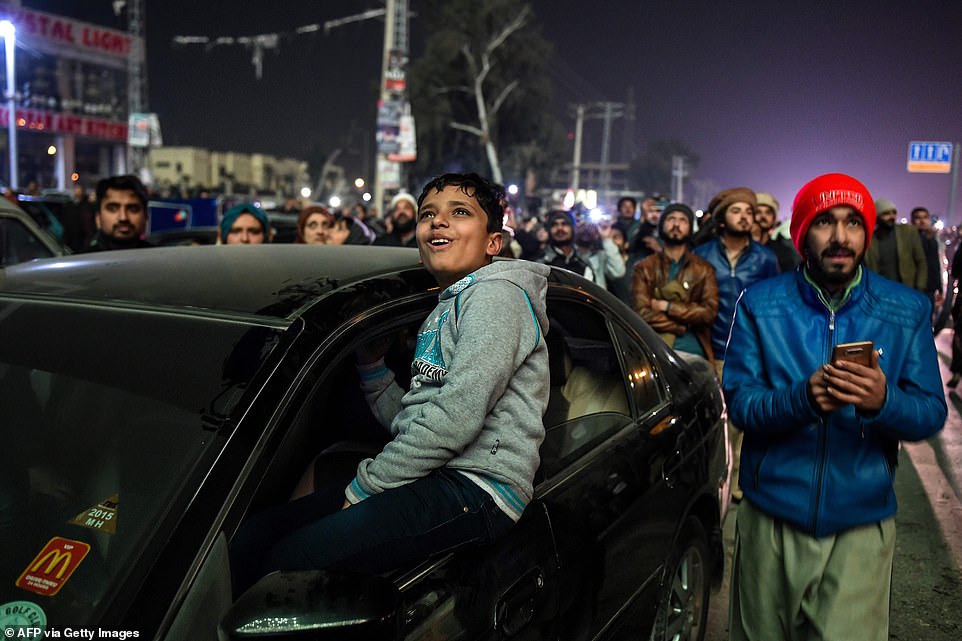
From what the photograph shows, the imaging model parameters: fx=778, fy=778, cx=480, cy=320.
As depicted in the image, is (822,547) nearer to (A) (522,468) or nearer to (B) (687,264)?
(A) (522,468)

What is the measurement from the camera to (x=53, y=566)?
4.89 ft

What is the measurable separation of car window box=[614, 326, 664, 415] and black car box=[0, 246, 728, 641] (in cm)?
1

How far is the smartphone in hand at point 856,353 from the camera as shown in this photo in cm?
191

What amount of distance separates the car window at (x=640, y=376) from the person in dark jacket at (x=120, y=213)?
340 centimetres

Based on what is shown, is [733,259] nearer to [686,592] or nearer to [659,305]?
[659,305]

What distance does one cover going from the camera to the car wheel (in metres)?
2.86

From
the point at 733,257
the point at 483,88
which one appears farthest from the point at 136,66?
the point at 733,257

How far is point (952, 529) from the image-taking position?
469cm

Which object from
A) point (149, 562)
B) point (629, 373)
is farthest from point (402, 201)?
point (149, 562)

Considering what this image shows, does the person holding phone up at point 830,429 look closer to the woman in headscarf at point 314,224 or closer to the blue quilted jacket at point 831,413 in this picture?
the blue quilted jacket at point 831,413

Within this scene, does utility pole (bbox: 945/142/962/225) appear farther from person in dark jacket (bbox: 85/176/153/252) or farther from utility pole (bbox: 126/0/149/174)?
utility pole (bbox: 126/0/149/174)

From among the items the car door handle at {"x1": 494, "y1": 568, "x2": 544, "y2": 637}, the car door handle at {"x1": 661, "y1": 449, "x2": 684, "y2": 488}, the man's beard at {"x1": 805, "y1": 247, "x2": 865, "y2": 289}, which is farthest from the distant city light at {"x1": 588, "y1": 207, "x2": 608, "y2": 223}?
the car door handle at {"x1": 494, "y1": 568, "x2": 544, "y2": 637}

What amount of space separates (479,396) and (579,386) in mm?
1137

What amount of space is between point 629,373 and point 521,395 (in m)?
1.10
